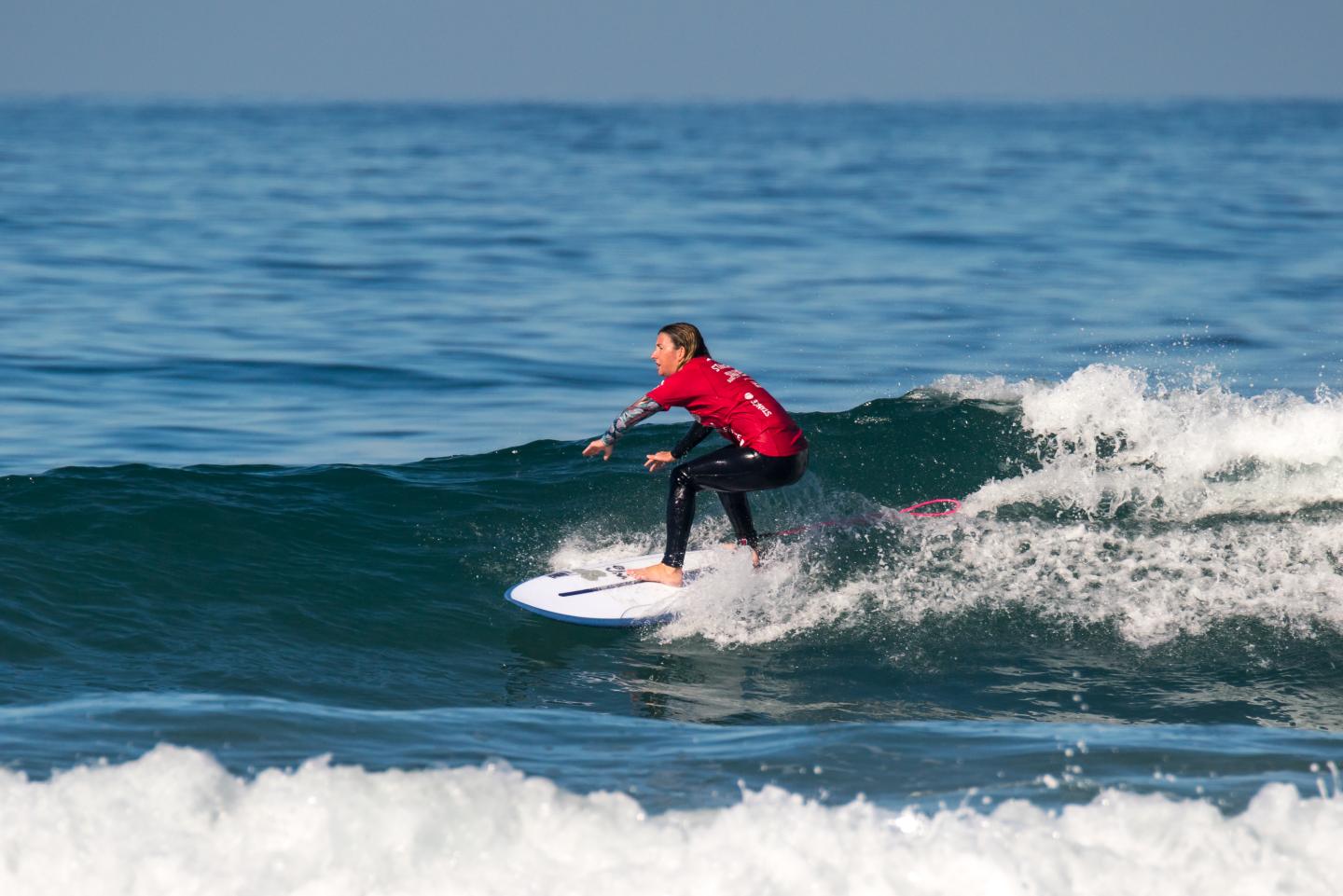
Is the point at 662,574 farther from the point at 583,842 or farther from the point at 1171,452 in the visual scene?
the point at 1171,452

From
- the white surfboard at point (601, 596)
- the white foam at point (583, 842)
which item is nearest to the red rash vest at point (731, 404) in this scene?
the white surfboard at point (601, 596)

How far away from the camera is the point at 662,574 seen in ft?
32.1

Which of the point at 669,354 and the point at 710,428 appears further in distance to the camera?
the point at 710,428

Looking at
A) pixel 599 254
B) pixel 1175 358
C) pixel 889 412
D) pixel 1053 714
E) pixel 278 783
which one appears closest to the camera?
pixel 278 783

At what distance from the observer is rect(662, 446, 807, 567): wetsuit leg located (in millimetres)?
9617

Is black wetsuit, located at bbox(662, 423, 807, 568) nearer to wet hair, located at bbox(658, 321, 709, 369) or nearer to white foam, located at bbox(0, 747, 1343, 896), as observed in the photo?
wet hair, located at bbox(658, 321, 709, 369)

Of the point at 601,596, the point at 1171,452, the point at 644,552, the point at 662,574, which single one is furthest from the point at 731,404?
the point at 1171,452

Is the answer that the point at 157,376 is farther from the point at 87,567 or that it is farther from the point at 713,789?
the point at 713,789

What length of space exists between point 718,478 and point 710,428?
0.41 meters

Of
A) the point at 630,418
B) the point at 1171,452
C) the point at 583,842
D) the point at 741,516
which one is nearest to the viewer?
the point at 583,842

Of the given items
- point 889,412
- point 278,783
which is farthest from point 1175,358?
point 278,783

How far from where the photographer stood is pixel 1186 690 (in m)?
8.49

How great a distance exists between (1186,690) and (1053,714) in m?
0.94

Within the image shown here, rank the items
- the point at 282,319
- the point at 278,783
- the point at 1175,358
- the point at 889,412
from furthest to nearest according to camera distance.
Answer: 1. the point at 282,319
2. the point at 1175,358
3. the point at 889,412
4. the point at 278,783
